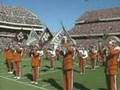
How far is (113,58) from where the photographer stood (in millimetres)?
14234

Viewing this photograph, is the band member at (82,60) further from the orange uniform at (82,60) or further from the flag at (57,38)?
the flag at (57,38)

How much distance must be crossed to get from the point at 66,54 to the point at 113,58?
210 cm

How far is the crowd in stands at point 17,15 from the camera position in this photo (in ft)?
245

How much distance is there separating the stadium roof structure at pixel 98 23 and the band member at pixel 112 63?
54974 mm

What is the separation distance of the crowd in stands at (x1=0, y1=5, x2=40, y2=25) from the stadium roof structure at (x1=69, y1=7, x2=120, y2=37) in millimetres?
8577

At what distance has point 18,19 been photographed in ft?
257

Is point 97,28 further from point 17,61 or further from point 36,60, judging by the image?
point 36,60

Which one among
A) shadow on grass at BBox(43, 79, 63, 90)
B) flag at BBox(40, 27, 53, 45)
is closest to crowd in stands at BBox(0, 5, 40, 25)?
flag at BBox(40, 27, 53, 45)

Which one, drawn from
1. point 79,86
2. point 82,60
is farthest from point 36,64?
point 82,60

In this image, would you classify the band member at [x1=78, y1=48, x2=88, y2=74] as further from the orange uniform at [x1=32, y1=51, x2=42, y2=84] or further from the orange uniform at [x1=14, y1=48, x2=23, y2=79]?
the orange uniform at [x1=32, y1=51, x2=42, y2=84]

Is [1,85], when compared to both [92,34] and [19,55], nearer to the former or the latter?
[19,55]

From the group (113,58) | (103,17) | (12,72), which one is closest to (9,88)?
(113,58)

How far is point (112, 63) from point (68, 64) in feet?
6.50

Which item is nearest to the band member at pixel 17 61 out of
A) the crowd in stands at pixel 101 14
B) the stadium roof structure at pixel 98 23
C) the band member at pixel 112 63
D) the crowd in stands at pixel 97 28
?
the band member at pixel 112 63
